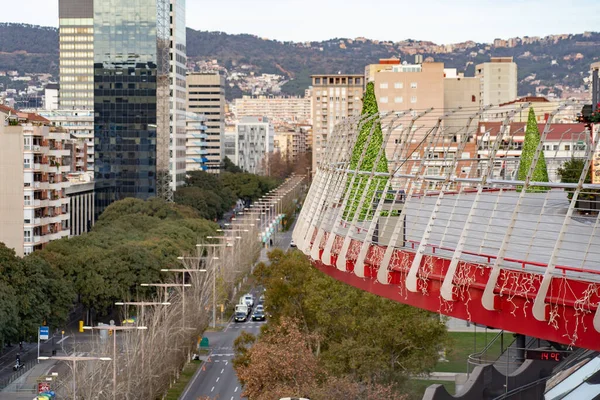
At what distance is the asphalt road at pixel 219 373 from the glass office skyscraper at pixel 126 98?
5552 cm

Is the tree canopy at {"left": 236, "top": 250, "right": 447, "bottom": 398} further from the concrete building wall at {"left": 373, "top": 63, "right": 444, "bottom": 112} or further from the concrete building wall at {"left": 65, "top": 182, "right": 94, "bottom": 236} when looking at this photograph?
the concrete building wall at {"left": 373, "top": 63, "right": 444, "bottom": 112}

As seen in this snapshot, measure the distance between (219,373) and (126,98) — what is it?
7679 cm

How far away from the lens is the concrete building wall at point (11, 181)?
90500 millimetres

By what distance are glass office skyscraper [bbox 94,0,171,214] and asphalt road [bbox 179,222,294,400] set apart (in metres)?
55.5

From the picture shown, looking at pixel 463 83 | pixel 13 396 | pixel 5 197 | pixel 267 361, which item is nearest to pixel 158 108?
pixel 463 83

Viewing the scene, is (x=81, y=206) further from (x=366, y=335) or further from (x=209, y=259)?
(x=366, y=335)

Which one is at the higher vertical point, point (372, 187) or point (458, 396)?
point (372, 187)

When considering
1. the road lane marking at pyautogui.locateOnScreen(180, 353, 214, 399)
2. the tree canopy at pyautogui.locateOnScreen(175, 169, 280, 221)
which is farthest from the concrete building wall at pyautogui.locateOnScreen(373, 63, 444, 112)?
the road lane marking at pyautogui.locateOnScreen(180, 353, 214, 399)

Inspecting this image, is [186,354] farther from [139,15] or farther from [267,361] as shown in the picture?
[139,15]

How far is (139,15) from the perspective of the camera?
5394 inches

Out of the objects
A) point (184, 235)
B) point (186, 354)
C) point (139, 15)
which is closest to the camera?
point (186, 354)

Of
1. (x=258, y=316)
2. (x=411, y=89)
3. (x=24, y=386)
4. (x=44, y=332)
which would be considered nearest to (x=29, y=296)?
(x=44, y=332)

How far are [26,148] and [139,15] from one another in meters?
48.5

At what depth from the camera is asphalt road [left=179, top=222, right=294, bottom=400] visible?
59.7 meters
